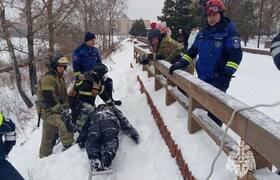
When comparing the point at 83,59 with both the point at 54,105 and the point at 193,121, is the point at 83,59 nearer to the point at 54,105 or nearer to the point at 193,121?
the point at 54,105

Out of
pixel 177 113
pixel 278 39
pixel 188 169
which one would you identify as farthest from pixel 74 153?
pixel 278 39

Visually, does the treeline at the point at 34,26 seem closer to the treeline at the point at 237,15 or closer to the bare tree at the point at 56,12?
the bare tree at the point at 56,12

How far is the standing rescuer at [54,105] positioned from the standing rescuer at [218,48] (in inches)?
101

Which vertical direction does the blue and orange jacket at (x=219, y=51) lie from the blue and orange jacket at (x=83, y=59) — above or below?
above

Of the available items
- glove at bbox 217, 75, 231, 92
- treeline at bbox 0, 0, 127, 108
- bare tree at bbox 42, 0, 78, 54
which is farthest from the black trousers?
bare tree at bbox 42, 0, 78, 54

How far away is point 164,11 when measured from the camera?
982 inches

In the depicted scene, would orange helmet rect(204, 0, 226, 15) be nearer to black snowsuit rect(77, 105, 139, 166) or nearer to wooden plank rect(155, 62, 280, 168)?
wooden plank rect(155, 62, 280, 168)

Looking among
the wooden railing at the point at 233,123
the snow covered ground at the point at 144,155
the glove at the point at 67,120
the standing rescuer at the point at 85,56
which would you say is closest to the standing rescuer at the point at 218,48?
the wooden railing at the point at 233,123

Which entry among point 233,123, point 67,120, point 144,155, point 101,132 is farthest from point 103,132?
point 233,123

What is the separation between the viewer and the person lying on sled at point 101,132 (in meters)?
4.83

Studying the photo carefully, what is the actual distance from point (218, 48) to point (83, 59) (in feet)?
12.5

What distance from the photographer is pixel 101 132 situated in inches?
211

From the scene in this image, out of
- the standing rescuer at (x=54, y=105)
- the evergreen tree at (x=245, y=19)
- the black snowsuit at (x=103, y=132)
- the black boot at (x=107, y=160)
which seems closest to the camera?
the black boot at (x=107, y=160)

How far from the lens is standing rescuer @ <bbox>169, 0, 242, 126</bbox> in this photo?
4398 millimetres
